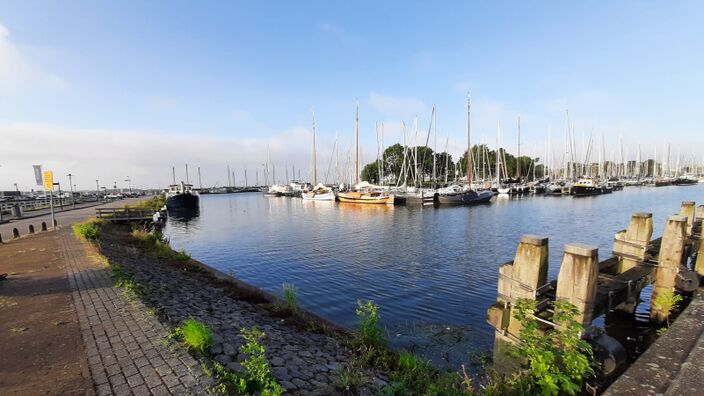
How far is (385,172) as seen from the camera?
120750 mm

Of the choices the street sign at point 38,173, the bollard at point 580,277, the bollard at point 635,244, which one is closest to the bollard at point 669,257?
the bollard at point 635,244

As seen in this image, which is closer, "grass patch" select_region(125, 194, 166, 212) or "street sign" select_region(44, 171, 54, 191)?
"street sign" select_region(44, 171, 54, 191)

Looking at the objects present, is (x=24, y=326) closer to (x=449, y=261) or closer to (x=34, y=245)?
(x=34, y=245)

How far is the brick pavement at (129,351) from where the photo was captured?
4.12m

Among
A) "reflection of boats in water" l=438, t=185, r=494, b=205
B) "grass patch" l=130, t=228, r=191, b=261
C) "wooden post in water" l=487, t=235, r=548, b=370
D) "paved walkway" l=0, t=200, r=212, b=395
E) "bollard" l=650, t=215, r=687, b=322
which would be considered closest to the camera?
"paved walkway" l=0, t=200, r=212, b=395

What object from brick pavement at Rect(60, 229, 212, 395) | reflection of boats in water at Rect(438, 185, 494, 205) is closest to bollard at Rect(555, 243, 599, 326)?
brick pavement at Rect(60, 229, 212, 395)

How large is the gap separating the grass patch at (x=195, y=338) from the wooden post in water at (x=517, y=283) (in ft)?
16.0

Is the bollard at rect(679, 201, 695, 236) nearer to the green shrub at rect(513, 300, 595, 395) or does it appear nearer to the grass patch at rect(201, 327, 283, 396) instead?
the green shrub at rect(513, 300, 595, 395)

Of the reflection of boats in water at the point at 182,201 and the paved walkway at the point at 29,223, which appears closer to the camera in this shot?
the paved walkway at the point at 29,223

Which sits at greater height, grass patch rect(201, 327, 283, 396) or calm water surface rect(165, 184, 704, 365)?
grass patch rect(201, 327, 283, 396)

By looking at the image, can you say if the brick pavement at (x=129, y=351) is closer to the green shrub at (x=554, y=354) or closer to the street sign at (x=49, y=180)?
the green shrub at (x=554, y=354)

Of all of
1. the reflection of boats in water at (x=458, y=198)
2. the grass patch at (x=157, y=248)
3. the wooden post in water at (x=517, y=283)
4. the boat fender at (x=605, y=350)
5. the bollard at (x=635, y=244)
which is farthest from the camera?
the reflection of boats in water at (x=458, y=198)

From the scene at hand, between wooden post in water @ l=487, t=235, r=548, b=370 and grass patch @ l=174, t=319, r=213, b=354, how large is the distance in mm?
4882

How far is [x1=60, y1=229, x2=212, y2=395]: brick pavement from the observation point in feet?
13.5
